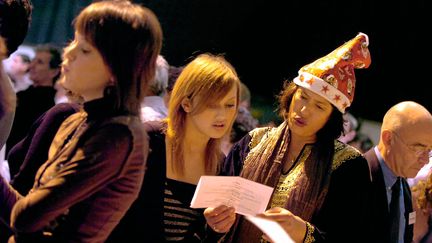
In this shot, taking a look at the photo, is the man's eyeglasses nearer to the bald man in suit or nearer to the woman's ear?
the bald man in suit

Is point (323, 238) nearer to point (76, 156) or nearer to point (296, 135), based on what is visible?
point (296, 135)

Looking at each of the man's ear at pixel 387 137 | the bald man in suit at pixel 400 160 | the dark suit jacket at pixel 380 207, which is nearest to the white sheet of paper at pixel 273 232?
the dark suit jacket at pixel 380 207

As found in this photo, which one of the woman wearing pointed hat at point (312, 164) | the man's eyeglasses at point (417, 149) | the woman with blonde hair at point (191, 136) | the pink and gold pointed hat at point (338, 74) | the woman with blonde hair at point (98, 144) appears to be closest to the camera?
the woman with blonde hair at point (98, 144)

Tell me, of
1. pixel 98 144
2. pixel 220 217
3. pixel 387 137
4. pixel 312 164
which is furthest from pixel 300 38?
pixel 98 144

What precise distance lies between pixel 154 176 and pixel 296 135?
2.60 ft

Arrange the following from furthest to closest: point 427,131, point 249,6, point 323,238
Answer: point 249,6, point 427,131, point 323,238

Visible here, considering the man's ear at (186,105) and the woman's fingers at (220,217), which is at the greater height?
the man's ear at (186,105)

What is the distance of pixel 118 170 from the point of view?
1.67 metres

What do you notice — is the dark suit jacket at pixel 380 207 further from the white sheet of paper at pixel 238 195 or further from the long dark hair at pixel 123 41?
the long dark hair at pixel 123 41

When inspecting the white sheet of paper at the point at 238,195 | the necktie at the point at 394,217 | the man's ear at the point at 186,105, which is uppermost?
the man's ear at the point at 186,105

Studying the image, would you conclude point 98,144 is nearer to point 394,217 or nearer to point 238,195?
point 238,195

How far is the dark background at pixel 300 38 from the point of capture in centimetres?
503

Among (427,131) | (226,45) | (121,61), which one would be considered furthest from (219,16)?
(121,61)

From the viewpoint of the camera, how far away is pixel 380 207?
3.17 m
